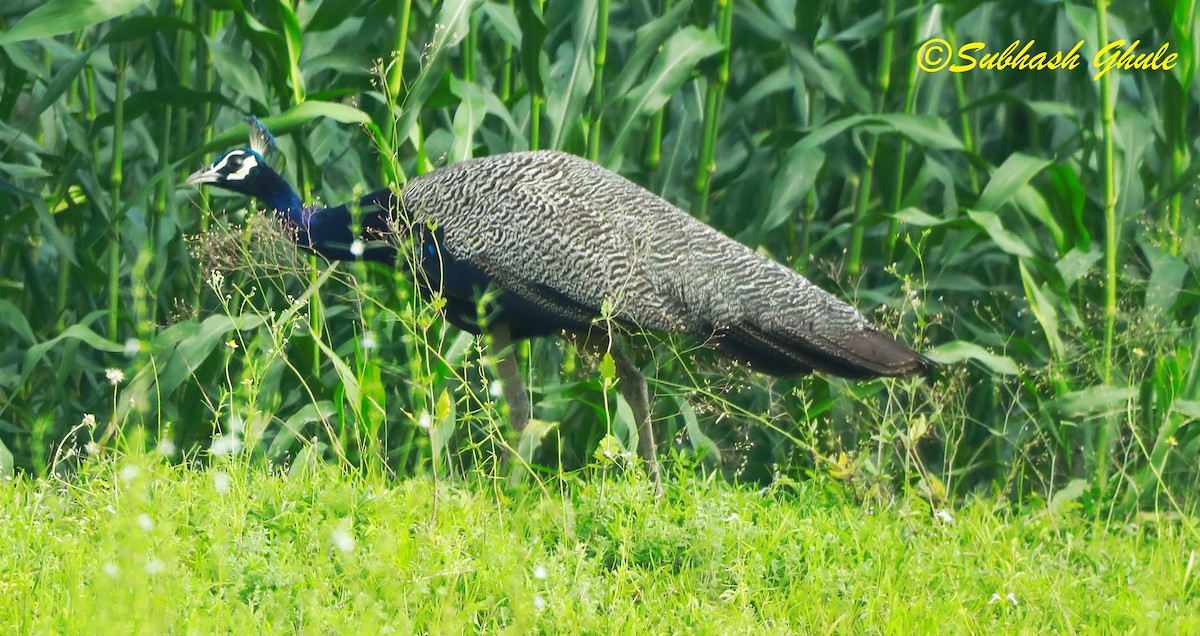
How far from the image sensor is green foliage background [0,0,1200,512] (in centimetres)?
505

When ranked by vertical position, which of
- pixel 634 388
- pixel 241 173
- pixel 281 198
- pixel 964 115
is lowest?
pixel 634 388

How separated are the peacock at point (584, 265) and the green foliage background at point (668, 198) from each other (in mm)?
163

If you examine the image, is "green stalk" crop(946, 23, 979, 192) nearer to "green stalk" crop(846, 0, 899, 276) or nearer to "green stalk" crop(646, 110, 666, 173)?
"green stalk" crop(846, 0, 899, 276)

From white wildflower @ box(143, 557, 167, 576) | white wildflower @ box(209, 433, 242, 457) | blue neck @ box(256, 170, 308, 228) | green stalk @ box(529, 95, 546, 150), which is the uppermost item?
green stalk @ box(529, 95, 546, 150)

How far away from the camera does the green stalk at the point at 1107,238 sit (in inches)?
208

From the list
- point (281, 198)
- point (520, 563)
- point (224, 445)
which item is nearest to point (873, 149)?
point (281, 198)

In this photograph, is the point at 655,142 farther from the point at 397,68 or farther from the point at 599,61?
the point at 397,68

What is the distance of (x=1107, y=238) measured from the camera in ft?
17.6

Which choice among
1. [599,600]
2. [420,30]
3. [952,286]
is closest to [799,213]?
[952,286]

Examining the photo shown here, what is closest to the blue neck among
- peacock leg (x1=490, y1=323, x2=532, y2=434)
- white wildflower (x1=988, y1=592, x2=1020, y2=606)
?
peacock leg (x1=490, y1=323, x2=532, y2=434)

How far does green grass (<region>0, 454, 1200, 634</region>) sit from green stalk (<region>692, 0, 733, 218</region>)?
1.55 m

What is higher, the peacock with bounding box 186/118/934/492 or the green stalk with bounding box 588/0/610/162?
the green stalk with bounding box 588/0/610/162

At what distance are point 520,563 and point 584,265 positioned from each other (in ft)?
4.88

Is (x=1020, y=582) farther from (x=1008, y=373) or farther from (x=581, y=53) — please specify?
(x=581, y=53)
